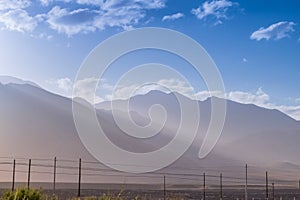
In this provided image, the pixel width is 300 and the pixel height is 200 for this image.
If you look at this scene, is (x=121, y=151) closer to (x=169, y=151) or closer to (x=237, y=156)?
(x=169, y=151)

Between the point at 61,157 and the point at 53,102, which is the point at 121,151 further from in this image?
the point at 53,102

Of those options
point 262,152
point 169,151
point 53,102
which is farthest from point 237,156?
point 53,102

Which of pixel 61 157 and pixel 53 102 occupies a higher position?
pixel 53 102

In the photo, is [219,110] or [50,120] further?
[50,120]

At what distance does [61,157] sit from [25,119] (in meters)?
24.7

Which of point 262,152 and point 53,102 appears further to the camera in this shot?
point 262,152

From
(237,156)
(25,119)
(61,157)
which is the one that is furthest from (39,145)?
(237,156)

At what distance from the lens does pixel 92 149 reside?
113625 mm

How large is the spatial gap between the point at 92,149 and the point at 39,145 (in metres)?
15.1

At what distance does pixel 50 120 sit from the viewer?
5527 inches

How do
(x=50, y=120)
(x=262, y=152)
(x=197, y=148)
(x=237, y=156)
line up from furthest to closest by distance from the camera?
(x=262, y=152)
(x=237, y=156)
(x=197, y=148)
(x=50, y=120)

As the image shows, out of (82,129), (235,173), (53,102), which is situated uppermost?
(53,102)

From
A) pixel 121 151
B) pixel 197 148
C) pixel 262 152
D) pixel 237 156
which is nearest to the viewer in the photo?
pixel 121 151

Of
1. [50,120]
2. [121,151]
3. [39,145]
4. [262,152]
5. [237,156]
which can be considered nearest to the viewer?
[39,145]
